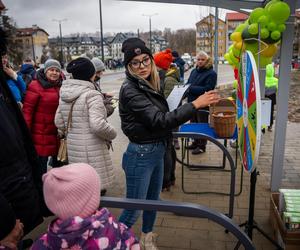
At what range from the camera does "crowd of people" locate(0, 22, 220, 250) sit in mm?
1355

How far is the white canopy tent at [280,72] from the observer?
338 centimetres

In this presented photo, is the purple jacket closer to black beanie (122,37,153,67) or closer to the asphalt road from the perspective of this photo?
black beanie (122,37,153,67)

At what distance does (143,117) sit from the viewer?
222 cm

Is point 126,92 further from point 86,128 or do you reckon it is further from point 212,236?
point 212,236

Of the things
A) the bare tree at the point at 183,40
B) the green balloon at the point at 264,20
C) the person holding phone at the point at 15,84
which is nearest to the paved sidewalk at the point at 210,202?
the person holding phone at the point at 15,84

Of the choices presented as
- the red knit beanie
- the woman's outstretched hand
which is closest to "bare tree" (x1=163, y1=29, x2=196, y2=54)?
the red knit beanie

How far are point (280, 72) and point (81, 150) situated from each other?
2.22 meters

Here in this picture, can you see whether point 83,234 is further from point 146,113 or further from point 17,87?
point 17,87

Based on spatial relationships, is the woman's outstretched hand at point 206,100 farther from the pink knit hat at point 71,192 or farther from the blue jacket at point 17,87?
the blue jacket at point 17,87

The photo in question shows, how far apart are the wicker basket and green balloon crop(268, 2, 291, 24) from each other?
46.8 inches

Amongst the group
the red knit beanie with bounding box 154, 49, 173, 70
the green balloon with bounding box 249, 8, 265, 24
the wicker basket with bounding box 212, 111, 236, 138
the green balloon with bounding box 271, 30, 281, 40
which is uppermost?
the green balloon with bounding box 249, 8, 265, 24

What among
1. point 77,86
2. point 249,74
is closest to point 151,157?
point 249,74

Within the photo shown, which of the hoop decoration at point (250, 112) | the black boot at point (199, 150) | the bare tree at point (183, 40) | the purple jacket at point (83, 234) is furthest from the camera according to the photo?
the bare tree at point (183, 40)

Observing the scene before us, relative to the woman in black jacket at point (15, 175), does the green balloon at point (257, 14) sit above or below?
above
